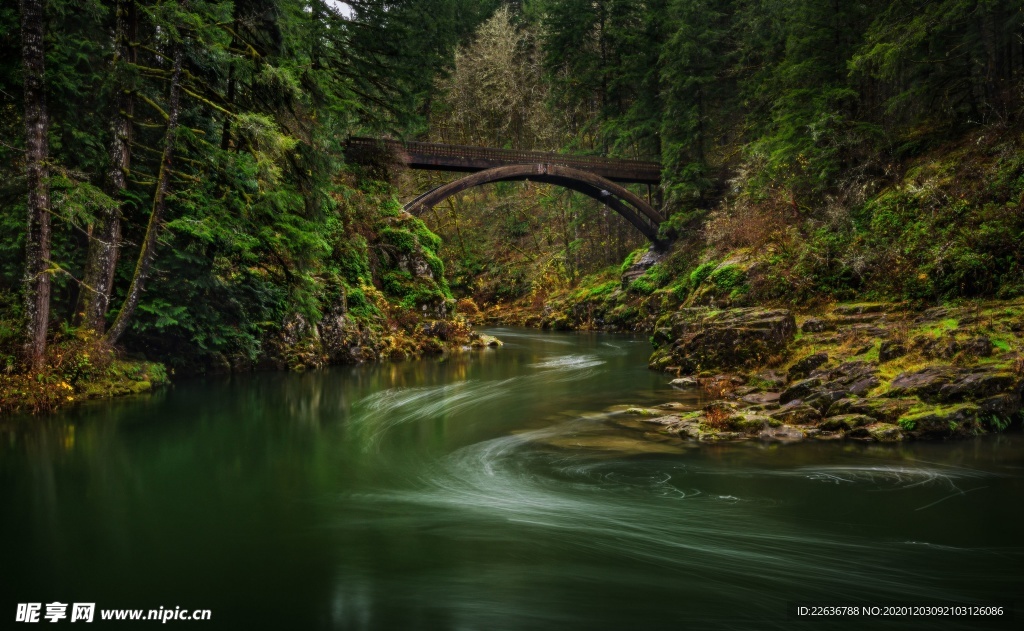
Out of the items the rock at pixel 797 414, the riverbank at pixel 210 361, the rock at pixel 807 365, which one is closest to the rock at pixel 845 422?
the rock at pixel 797 414

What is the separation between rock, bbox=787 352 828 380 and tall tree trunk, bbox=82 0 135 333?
1192cm

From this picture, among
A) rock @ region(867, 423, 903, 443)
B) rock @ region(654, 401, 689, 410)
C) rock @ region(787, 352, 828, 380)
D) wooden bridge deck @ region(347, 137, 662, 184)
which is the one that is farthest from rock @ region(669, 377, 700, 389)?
wooden bridge deck @ region(347, 137, 662, 184)

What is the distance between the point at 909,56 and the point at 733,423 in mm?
12273

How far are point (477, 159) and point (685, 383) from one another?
15903 millimetres

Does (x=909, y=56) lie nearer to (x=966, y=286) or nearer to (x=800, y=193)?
(x=800, y=193)

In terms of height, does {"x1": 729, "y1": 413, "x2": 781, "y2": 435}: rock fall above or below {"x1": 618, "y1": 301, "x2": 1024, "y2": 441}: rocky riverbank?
below

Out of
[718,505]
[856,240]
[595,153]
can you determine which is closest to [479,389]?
[718,505]

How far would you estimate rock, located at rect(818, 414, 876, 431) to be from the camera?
744 cm

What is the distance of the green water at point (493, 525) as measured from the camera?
3754 millimetres

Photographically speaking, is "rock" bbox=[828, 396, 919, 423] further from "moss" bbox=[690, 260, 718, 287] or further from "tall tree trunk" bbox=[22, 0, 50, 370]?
"tall tree trunk" bbox=[22, 0, 50, 370]

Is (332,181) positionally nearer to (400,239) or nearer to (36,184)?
(400,239)

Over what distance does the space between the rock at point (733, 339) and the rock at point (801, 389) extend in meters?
2.53

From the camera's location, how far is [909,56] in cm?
1469

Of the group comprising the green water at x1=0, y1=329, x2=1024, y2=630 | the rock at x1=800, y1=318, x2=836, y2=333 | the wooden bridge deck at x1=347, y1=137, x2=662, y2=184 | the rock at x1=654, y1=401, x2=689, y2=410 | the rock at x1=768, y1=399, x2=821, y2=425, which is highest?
the wooden bridge deck at x1=347, y1=137, x2=662, y2=184
